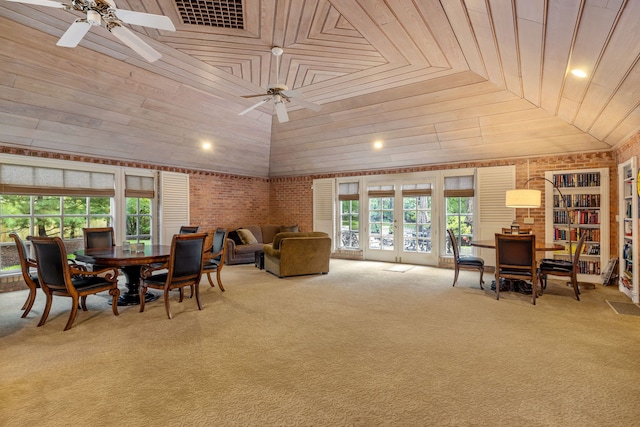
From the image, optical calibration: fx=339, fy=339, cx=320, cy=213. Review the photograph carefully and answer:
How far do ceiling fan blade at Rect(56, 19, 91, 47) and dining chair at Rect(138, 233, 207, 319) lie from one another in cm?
204

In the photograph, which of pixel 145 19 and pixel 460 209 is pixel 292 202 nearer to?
pixel 460 209

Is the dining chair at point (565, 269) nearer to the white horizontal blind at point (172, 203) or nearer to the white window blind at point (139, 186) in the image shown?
the white horizontal blind at point (172, 203)

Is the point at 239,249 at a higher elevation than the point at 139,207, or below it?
below

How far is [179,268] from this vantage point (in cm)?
399

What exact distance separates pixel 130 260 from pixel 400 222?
5643 mm

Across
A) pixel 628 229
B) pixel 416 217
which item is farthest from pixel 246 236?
pixel 628 229

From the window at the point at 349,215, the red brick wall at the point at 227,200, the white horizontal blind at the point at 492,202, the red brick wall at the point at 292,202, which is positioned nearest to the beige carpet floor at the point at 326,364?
the white horizontal blind at the point at 492,202

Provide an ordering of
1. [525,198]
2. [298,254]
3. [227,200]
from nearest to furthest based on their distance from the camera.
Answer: [525,198], [298,254], [227,200]

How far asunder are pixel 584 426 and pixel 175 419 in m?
2.34

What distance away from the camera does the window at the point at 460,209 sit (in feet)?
22.9

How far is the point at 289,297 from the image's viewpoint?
4758mm

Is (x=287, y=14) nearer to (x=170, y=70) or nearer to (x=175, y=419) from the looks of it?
(x=170, y=70)

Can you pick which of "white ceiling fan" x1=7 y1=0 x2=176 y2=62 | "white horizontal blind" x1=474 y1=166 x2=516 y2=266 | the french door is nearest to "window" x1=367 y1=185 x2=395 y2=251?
the french door

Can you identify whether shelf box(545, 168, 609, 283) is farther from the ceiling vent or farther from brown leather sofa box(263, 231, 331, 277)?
the ceiling vent
